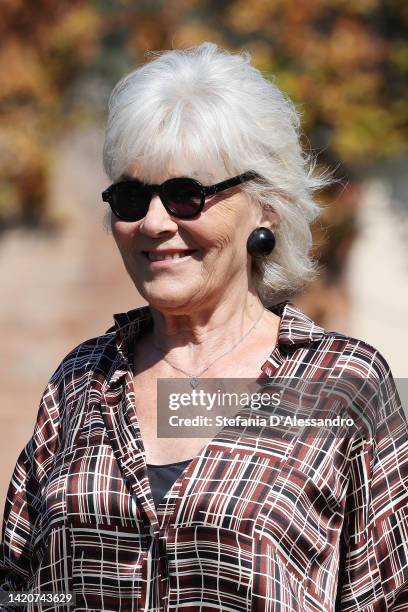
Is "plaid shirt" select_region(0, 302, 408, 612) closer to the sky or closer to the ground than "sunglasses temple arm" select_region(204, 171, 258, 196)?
closer to the ground

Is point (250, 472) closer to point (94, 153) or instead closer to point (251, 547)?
point (251, 547)

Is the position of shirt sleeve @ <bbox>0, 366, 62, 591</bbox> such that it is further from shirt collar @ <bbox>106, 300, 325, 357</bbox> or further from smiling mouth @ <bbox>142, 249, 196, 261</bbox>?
smiling mouth @ <bbox>142, 249, 196, 261</bbox>

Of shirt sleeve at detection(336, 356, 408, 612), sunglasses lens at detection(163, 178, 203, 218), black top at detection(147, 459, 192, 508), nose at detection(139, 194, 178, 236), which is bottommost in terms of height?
shirt sleeve at detection(336, 356, 408, 612)

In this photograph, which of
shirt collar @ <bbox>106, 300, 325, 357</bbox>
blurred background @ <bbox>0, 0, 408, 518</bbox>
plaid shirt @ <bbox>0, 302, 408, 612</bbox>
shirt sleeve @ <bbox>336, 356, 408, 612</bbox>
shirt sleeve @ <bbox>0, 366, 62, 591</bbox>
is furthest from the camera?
blurred background @ <bbox>0, 0, 408, 518</bbox>

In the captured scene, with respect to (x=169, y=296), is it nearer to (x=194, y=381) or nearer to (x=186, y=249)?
(x=186, y=249)

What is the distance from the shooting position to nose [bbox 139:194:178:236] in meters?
2.06

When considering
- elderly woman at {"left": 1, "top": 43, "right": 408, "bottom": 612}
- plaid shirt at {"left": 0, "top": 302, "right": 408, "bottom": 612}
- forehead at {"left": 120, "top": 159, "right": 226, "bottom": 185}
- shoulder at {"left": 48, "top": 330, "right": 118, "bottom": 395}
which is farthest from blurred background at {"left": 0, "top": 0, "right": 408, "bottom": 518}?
forehead at {"left": 120, "top": 159, "right": 226, "bottom": 185}

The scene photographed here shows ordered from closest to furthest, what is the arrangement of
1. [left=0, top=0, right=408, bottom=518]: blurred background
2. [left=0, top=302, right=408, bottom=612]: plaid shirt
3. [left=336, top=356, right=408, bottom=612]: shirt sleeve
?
1. [left=0, top=302, right=408, bottom=612]: plaid shirt
2. [left=336, top=356, right=408, bottom=612]: shirt sleeve
3. [left=0, top=0, right=408, bottom=518]: blurred background

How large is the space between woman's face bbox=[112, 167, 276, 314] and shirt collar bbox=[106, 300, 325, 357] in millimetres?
168

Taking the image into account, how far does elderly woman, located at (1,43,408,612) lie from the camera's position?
1907mm

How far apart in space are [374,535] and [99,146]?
5369 mm

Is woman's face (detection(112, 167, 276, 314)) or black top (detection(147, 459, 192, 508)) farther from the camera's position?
woman's face (detection(112, 167, 276, 314))

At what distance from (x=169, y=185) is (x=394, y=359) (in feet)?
14.7

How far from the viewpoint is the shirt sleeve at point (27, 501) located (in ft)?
7.30
